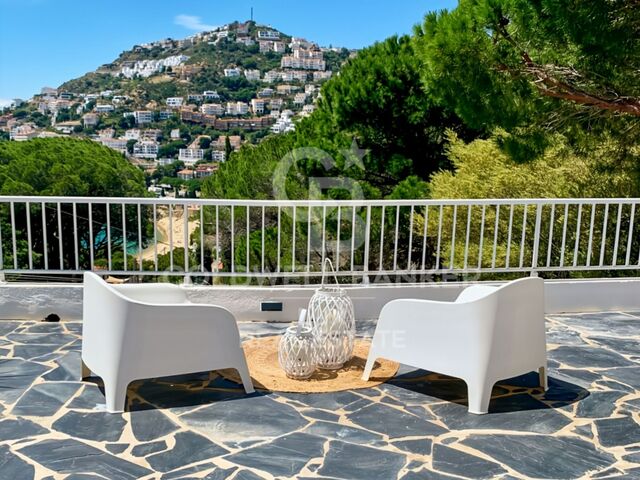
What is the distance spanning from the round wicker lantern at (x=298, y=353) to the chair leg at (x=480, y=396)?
113 cm

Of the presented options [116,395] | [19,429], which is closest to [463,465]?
[116,395]

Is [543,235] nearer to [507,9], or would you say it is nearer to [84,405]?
[507,9]

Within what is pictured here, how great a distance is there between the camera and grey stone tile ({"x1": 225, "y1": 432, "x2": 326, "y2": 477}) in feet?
10.4

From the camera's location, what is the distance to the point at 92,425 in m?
3.62

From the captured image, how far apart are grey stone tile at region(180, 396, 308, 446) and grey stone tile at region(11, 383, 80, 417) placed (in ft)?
2.75

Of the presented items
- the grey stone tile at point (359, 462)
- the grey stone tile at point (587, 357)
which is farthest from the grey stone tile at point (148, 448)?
the grey stone tile at point (587, 357)

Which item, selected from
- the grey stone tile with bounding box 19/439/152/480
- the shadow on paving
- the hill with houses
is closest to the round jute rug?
the shadow on paving

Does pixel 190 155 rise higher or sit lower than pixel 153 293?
higher

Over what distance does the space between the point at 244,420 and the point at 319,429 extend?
46 cm

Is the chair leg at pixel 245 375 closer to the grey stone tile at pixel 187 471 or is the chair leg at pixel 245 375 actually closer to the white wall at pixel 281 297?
the grey stone tile at pixel 187 471

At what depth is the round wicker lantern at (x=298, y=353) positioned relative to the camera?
4363mm

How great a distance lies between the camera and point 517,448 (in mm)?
3402

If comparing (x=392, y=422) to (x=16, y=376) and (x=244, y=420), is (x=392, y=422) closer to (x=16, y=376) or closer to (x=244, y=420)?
(x=244, y=420)

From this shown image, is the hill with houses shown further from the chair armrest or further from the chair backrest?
the chair backrest
